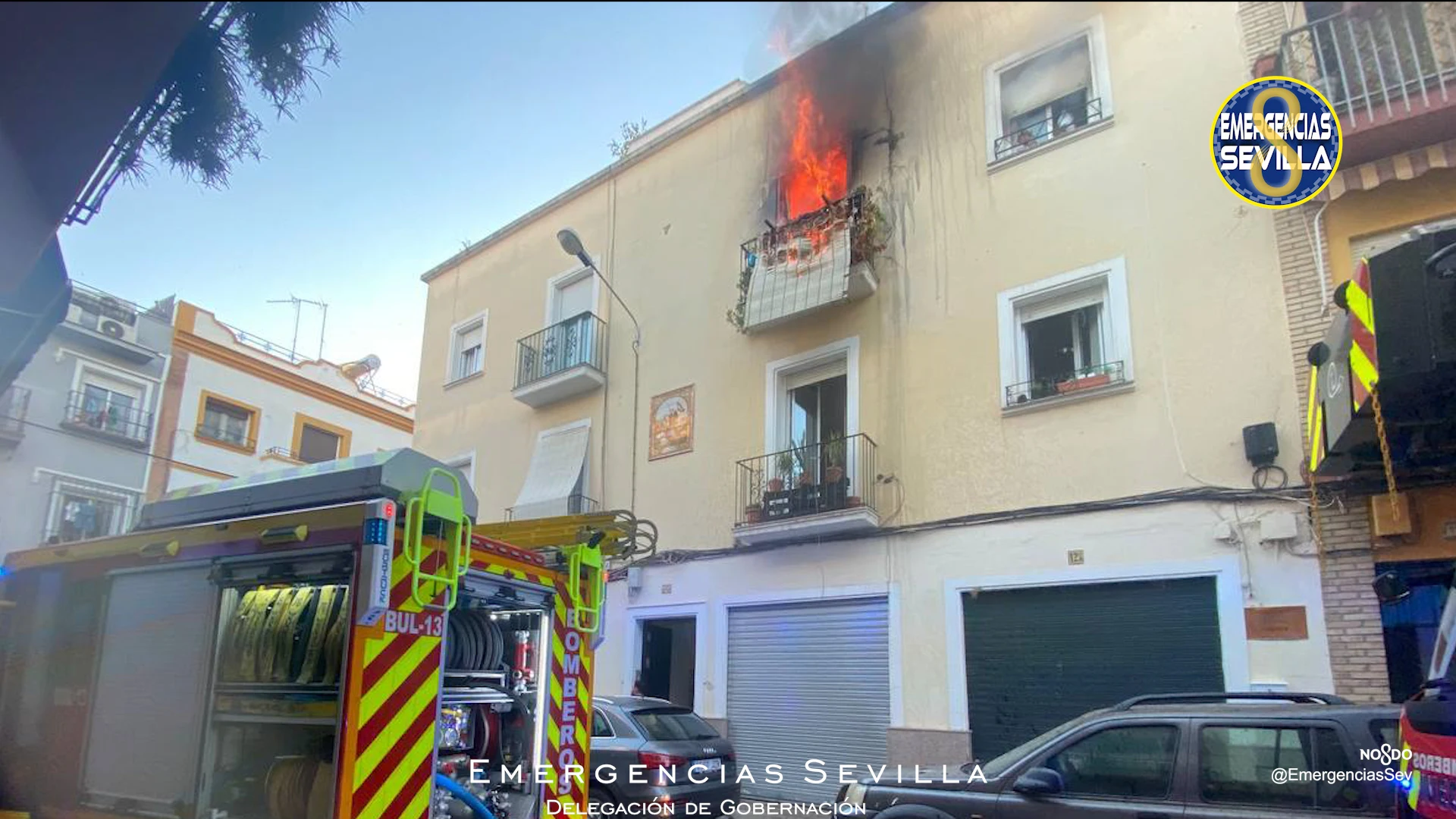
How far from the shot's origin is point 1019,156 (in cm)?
1102

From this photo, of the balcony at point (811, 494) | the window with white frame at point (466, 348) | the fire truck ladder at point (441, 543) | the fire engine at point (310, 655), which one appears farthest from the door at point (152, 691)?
the window with white frame at point (466, 348)

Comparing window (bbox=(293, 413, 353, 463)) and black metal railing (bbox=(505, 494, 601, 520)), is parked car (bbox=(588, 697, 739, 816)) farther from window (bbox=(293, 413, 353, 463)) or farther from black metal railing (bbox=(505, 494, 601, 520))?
window (bbox=(293, 413, 353, 463))

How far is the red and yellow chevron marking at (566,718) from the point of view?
5.36 meters

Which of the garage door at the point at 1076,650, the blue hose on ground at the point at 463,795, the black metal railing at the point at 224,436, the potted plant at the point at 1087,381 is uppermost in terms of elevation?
the black metal railing at the point at 224,436

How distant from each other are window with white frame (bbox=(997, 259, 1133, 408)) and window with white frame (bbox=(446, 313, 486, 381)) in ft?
35.3

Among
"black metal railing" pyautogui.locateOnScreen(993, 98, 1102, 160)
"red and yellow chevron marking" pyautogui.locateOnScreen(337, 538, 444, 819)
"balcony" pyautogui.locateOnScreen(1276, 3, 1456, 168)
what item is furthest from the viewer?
"black metal railing" pyautogui.locateOnScreen(993, 98, 1102, 160)

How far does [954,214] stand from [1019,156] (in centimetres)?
101

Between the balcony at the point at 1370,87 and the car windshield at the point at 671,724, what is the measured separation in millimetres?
7999

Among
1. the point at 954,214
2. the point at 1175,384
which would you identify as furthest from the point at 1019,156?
the point at 1175,384

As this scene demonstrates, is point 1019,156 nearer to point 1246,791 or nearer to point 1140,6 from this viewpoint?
point 1246,791

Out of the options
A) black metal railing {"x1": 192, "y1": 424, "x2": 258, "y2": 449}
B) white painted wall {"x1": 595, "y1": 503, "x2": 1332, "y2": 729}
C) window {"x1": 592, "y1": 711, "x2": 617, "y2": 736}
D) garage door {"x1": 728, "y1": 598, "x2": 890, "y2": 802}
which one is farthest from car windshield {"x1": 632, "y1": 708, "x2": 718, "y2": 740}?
black metal railing {"x1": 192, "y1": 424, "x2": 258, "y2": 449}

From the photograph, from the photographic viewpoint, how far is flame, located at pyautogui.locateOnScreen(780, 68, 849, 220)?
4561mm

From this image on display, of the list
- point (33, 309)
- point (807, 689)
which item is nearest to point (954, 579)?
point (807, 689)

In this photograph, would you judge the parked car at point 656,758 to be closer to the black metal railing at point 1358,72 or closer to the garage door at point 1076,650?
the garage door at point 1076,650
